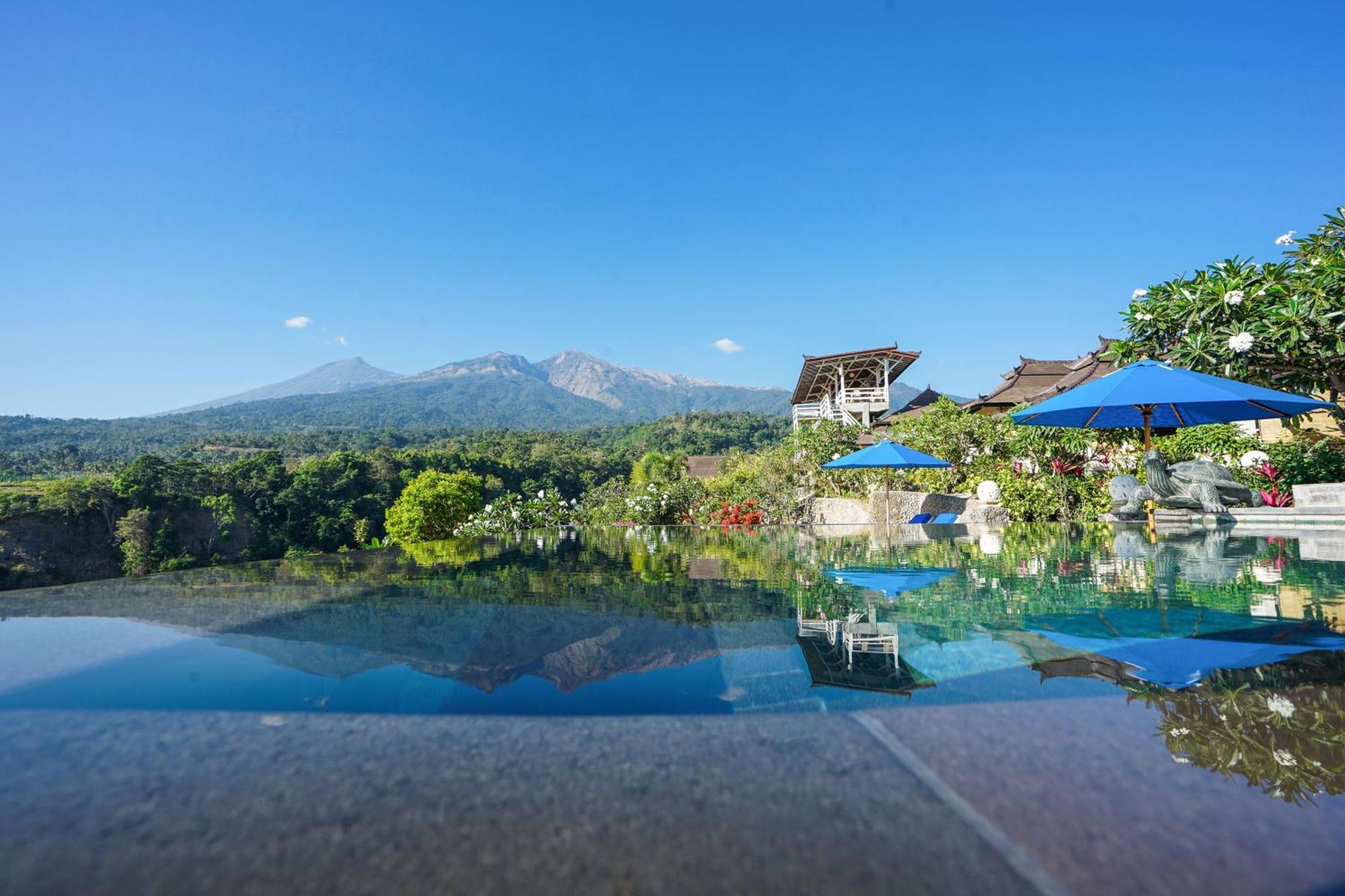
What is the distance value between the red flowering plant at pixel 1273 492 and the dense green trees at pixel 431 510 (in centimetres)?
1096

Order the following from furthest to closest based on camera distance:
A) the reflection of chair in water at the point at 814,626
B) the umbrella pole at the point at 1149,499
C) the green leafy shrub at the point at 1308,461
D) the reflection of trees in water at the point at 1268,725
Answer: the green leafy shrub at the point at 1308,461 → the umbrella pole at the point at 1149,499 → the reflection of chair in water at the point at 814,626 → the reflection of trees in water at the point at 1268,725

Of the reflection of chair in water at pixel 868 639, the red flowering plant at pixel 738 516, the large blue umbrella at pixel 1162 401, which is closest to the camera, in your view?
the reflection of chair in water at pixel 868 639

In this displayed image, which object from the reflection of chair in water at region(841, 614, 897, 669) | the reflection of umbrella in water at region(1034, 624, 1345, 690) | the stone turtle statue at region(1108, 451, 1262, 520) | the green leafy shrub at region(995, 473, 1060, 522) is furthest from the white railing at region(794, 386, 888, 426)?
the reflection of umbrella in water at region(1034, 624, 1345, 690)

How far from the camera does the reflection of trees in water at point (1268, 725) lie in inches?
53.9

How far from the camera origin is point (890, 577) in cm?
430

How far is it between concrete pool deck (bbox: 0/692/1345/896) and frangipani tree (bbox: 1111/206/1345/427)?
25.9 feet

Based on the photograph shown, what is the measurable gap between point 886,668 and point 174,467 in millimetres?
47273

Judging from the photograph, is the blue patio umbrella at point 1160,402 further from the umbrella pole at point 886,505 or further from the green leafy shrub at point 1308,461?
the umbrella pole at point 886,505

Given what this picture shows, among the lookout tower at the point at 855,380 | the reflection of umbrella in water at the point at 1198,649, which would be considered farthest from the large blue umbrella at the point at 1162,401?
the lookout tower at the point at 855,380

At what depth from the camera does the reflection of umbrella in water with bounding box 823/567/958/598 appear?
387cm

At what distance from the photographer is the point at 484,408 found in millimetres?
165625

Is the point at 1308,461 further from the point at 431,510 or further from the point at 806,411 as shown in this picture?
the point at 806,411

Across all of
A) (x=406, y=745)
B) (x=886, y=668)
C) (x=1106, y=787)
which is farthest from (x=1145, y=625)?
(x=406, y=745)

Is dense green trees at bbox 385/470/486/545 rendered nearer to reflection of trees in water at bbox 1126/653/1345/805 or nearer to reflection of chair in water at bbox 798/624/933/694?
reflection of chair in water at bbox 798/624/933/694
